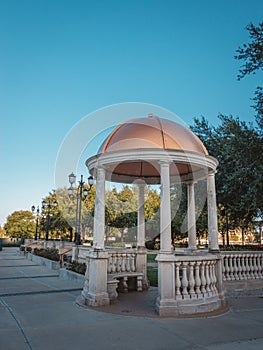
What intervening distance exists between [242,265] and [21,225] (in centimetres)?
6088

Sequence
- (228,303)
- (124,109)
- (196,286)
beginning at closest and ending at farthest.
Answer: (196,286) → (228,303) → (124,109)

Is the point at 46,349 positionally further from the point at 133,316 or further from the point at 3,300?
the point at 3,300

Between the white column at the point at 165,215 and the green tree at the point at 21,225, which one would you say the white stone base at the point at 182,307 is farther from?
the green tree at the point at 21,225

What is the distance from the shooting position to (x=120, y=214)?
33.3m

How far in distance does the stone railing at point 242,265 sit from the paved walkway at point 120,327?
98 centimetres

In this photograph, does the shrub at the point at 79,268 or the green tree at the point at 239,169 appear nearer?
the green tree at the point at 239,169

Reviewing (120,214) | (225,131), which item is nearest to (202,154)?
(225,131)

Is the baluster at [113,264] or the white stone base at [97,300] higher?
the baluster at [113,264]

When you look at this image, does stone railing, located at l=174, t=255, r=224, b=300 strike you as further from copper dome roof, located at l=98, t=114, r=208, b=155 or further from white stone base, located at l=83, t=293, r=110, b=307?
copper dome roof, located at l=98, t=114, r=208, b=155

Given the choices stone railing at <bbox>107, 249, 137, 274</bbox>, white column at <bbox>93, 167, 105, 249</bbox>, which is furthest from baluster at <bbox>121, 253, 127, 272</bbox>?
white column at <bbox>93, 167, 105, 249</bbox>

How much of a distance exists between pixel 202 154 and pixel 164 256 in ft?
9.29

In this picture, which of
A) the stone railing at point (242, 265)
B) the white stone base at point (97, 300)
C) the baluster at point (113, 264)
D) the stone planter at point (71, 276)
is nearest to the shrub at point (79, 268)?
the stone planter at point (71, 276)

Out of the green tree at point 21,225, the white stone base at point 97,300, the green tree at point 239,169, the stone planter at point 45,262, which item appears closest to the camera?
the white stone base at point 97,300

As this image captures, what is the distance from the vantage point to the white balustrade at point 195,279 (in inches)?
260
